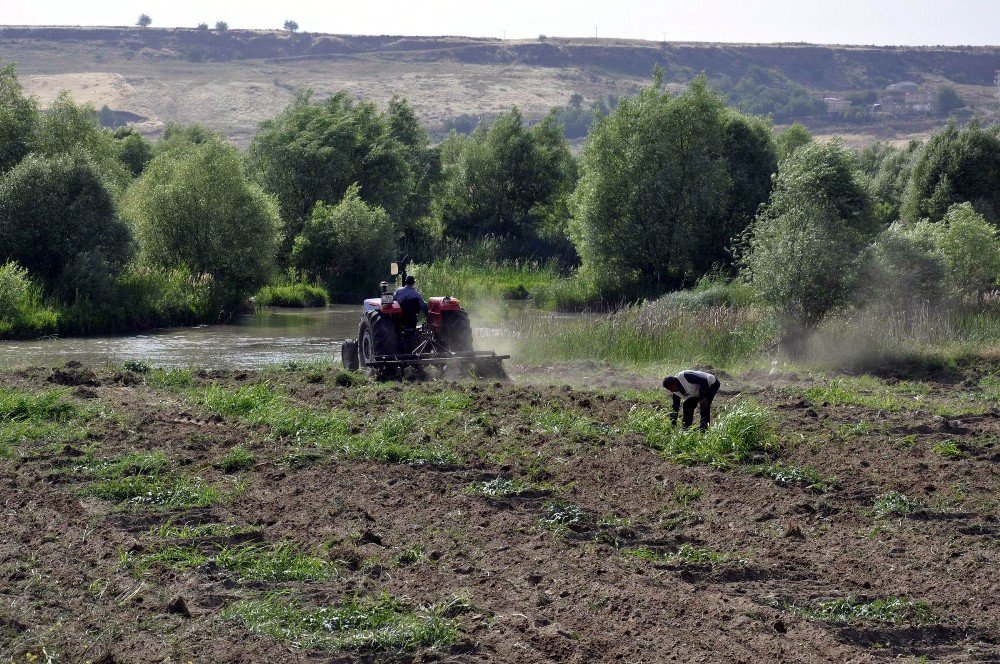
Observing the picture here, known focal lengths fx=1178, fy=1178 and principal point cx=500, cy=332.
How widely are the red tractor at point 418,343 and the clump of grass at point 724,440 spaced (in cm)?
537

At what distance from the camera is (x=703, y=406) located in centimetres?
1148

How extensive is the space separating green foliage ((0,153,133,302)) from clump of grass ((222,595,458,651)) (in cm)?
2939

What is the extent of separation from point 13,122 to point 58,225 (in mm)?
7956

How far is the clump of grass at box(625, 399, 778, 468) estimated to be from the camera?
34.6 ft

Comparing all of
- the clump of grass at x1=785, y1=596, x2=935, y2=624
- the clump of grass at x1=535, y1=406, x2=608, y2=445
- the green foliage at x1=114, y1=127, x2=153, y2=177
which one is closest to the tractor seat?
the clump of grass at x1=535, y1=406, x2=608, y2=445

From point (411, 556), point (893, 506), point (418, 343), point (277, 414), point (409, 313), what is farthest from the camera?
point (418, 343)

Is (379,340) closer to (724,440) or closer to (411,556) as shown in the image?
(724,440)

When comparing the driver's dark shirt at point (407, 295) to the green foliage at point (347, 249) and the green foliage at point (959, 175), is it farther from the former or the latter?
the green foliage at point (347, 249)

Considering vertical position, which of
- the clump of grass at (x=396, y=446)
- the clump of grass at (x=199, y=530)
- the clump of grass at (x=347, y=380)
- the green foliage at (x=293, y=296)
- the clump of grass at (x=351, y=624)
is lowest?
the green foliage at (x=293, y=296)

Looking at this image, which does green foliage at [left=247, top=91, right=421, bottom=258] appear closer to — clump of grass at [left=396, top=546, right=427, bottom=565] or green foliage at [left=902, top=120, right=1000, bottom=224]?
green foliage at [left=902, top=120, right=1000, bottom=224]

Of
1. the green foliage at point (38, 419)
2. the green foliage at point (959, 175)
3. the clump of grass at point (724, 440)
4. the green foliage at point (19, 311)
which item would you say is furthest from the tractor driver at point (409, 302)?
the green foliage at point (959, 175)

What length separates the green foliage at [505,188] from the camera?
204 feet

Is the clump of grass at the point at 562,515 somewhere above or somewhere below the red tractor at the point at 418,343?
above

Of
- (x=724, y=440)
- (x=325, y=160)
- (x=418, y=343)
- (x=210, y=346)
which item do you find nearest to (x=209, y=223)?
(x=210, y=346)
